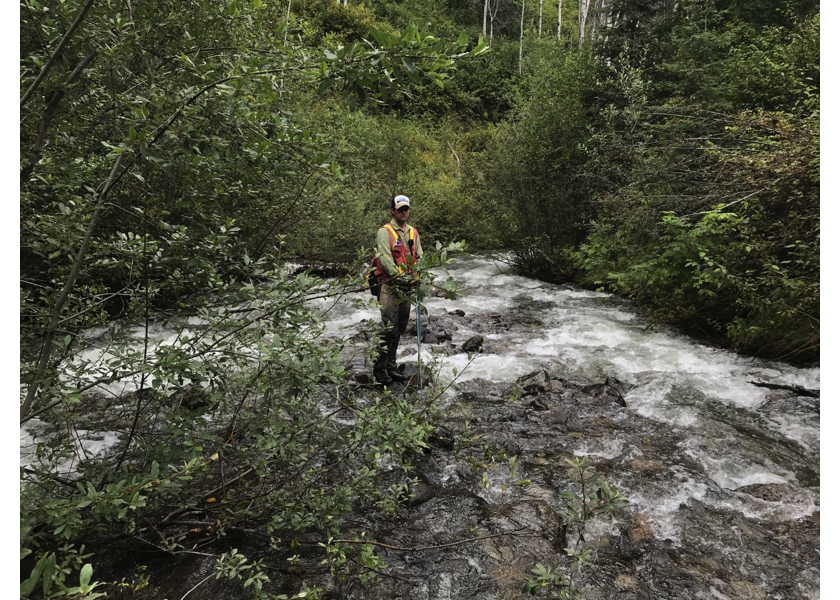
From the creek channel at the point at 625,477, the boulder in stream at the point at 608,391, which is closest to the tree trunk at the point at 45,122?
the creek channel at the point at 625,477

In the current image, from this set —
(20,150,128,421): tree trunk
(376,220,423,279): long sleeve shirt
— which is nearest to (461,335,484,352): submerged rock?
(376,220,423,279): long sleeve shirt

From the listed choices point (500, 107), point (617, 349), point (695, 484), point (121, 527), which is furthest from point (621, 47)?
point (500, 107)

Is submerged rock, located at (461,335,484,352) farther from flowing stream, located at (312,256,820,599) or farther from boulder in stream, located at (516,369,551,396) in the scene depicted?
boulder in stream, located at (516,369,551,396)

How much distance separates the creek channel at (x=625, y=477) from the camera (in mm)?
3309

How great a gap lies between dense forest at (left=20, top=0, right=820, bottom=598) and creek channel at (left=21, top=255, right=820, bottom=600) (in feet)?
1.88

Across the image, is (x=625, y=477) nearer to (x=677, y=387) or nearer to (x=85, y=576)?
(x=677, y=387)

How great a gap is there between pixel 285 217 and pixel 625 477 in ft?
17.4

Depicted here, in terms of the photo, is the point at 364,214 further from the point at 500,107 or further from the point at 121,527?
the point at 500,107

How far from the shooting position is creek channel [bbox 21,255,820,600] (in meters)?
3.31

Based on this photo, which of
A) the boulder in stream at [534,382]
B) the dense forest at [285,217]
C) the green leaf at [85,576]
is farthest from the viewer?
the boulder in stream at [534,382]

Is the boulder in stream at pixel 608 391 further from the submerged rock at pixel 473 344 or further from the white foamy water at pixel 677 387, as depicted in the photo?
the submerged rock at pixel 473 344

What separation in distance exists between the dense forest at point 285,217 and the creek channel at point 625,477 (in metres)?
0.57

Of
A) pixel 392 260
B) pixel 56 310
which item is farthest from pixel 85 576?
pixel 392 260

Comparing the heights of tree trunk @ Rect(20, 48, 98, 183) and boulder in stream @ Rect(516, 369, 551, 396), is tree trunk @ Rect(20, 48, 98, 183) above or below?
above
